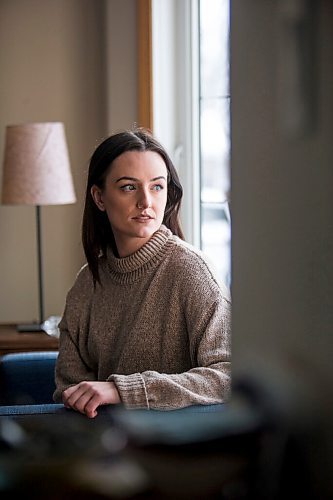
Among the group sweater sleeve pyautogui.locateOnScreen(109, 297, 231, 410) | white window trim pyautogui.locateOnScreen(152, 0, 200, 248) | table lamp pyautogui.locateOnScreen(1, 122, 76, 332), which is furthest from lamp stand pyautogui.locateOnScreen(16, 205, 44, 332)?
sweater sleeve pyautogui.locateOnScreen(109, 297, 231, 410)

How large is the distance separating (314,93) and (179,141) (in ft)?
9.00

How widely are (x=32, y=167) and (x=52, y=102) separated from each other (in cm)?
52

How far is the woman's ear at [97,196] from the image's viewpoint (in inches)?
72.0

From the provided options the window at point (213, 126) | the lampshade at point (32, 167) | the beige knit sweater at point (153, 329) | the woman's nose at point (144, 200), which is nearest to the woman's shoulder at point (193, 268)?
the beige knit sweater at point (153, 329)

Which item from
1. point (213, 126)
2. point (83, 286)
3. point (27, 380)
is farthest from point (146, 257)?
point (213, 126)

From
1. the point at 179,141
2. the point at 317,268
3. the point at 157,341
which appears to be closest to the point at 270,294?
the point at 317,268

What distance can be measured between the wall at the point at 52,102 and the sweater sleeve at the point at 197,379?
5.32 feet

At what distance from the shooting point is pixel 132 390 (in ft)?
4.91

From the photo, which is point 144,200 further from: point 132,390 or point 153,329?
point 132,390

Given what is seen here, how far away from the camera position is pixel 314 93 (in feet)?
0.77

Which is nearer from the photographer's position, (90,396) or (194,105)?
(90,396)

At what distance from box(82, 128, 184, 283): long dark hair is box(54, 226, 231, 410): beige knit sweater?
35 mm

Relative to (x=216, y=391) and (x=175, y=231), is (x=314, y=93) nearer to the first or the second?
(x=216, y=391)

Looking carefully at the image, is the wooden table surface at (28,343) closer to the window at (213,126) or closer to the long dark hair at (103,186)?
the window at (213,126)
